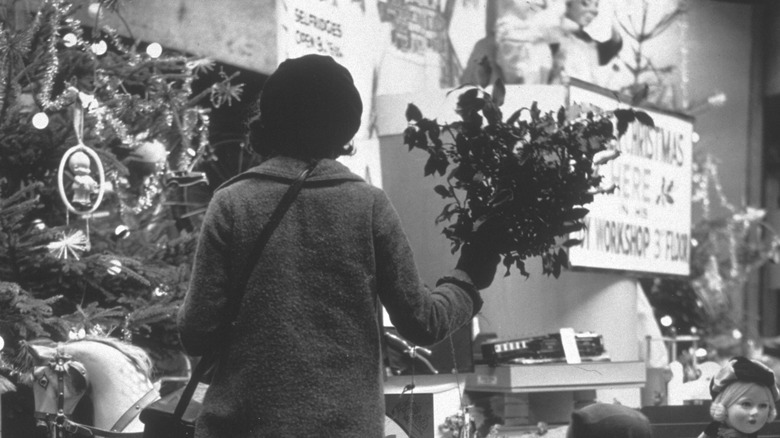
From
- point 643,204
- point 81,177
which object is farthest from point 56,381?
point 643,204

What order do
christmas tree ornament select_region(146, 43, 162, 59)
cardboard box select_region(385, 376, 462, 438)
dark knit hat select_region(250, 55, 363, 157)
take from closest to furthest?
dark knit hat select_region(250, 55, 363, 157) → cardboard box select_region(385, 376, 462, 438) → christmas tree ornament select_region(146, 43, 162, 59)

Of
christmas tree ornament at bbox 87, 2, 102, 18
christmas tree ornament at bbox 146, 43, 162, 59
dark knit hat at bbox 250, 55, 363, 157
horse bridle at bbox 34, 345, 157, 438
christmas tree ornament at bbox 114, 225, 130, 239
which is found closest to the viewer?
dark knit hat at bbox 250, 55, 363, 157

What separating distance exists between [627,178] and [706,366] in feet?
4.26

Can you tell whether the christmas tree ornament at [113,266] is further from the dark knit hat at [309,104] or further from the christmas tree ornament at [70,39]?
the dark knit hat at [309,104]

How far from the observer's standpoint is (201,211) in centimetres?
535

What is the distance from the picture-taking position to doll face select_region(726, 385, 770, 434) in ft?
12.9

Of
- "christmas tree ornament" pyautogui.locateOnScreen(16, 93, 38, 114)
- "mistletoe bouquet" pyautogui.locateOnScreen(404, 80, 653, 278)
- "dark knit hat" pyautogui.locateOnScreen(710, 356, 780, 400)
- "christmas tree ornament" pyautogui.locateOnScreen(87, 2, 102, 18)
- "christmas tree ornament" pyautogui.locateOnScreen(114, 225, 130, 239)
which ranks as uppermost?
"christmas tree ornament" pyautogui.locateOnScreen(87, 2, 102, 18)

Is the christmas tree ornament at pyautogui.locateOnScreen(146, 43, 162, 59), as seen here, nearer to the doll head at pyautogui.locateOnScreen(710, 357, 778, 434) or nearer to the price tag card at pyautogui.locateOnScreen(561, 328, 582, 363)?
the price tag card at pyautogui.locateOnScreen(561, 328, 582, 363)

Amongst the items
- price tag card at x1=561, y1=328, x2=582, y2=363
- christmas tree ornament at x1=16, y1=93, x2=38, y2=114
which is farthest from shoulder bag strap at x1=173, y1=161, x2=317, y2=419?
price tag card at x1=561, y1=328, x2=582, y2=363

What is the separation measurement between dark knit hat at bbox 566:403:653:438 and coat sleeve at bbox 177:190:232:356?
2.92ft

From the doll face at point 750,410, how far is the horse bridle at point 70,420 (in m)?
1.95

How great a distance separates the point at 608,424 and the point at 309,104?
3.28ft

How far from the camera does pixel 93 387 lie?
12.9 feet

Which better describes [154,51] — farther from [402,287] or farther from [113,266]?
[402,287]
